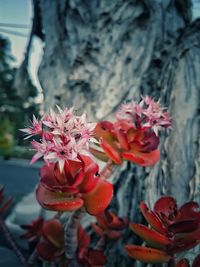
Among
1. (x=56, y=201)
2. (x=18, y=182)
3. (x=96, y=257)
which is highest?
(x=56, y=201)

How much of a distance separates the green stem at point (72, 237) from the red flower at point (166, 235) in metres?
0.07

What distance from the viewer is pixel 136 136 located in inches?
17.2

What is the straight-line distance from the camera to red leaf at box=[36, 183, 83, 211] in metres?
0.34

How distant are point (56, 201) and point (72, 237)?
0.08m

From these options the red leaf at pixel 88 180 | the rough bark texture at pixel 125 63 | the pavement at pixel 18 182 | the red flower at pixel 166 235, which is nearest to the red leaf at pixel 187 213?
the red flower at pixel 166 235

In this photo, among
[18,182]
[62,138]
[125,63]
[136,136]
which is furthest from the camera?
[18,182]

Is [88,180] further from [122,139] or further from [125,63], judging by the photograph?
[125,63]

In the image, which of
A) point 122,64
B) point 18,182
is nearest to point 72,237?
point 122,64

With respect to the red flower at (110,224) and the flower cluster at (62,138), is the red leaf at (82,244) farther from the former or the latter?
the flower cluster at (62,138)

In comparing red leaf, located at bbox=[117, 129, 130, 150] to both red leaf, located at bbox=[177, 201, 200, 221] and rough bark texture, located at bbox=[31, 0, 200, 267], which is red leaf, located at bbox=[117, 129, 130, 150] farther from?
rough bark texture, located at bbox=[31, 0, 200, 267]

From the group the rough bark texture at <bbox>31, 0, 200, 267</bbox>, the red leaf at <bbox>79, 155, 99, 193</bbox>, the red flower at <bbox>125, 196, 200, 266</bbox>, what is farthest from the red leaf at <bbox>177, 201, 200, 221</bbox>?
the rough bark texture at <bbox>31, 0, 200, 267</bbox>

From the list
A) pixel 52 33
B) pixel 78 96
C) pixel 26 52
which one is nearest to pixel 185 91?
pixel 78 96

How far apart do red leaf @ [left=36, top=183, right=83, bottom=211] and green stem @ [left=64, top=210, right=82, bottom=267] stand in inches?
1.5

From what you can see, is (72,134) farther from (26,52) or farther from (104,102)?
(26,52)
